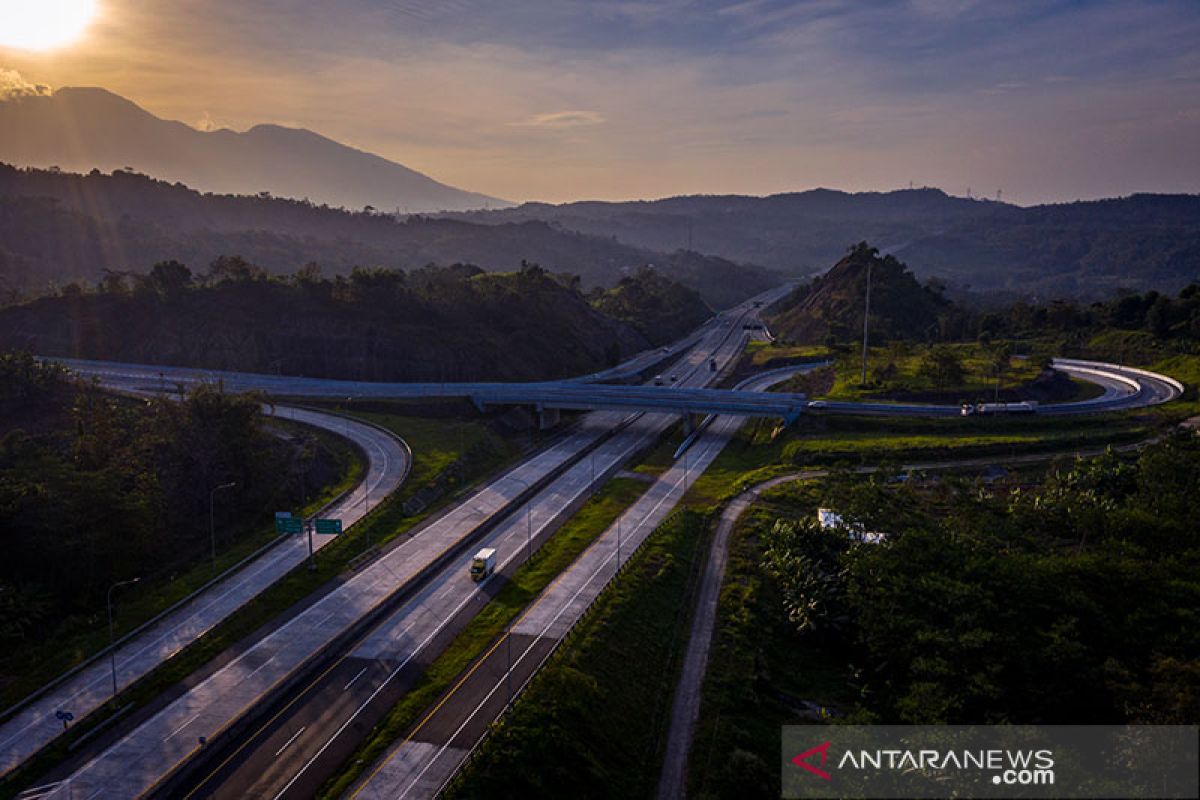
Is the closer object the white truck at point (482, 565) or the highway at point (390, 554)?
the highway at point (390, 554)

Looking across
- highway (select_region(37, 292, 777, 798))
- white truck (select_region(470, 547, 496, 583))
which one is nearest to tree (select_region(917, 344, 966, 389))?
highway (select_region(37, 292, 777, 798))

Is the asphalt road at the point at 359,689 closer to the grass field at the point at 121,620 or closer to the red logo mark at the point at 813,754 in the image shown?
the grass field at the point at 121,620

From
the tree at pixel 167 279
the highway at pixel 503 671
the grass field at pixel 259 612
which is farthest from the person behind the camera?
the tree at pixel 167 279

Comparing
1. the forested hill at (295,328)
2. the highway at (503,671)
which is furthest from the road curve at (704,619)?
the forested hill at (295,328)

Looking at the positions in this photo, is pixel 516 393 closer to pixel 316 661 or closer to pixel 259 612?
pixel 259 612

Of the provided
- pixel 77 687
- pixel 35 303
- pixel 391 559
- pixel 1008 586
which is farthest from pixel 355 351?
pixel 1008 586

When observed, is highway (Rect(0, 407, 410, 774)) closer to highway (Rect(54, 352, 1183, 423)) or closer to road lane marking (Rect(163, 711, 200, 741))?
road lane marking (Rect(163, 711, 200, 741))

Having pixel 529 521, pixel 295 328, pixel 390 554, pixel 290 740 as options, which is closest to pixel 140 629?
pixel 290 740
